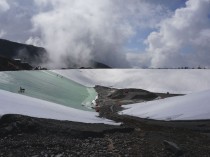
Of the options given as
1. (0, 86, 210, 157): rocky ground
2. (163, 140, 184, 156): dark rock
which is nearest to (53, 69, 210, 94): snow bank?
(0, 86, 210, 157): rocky ground

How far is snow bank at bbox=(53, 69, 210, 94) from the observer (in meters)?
103

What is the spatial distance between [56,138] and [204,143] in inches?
348

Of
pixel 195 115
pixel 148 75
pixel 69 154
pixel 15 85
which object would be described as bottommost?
pixel 69 154

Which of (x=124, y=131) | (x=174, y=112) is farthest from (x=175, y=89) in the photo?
(x=124, y=131)

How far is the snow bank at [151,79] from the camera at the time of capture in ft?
337

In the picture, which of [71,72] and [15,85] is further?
[71,72]

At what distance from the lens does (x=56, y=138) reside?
65.7ft

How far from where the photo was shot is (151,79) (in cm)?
11681

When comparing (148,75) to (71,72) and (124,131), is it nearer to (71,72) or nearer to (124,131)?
(71,72)

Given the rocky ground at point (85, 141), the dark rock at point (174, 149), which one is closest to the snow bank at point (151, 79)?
the rocky ground at point (85, 141)

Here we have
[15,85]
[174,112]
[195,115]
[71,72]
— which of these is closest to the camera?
[195,115]

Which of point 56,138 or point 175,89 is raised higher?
point 175,89

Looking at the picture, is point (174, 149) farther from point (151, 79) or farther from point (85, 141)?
point (151, 79)

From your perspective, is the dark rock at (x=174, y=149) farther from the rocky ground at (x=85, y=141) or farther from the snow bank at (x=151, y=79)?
the snow bank at (x=151, y=79)
